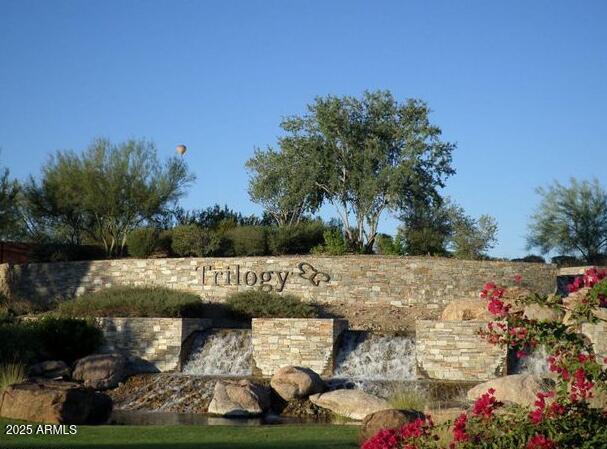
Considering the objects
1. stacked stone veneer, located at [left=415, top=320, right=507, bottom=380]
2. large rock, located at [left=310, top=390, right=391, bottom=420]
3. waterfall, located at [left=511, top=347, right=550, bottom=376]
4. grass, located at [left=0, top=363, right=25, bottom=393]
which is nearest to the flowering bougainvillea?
large rock, located at [left=310, top=390, right=391, bottom=420]

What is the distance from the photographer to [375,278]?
29422 millimetres

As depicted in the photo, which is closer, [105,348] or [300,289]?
[105,348]

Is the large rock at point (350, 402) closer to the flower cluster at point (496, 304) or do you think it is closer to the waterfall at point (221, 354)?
the waterfall at point (221, 354)

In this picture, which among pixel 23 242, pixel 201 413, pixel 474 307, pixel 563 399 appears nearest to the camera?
pixel 563 399

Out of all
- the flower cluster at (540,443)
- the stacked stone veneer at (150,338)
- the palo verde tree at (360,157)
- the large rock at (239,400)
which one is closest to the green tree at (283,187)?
the palo verde tree at (360,157)

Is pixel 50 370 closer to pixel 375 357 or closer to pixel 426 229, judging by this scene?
pixel 375 357

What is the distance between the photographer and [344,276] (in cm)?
2956

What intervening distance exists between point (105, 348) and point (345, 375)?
7424 mm

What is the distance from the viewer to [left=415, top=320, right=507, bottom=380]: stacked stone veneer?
2148cm

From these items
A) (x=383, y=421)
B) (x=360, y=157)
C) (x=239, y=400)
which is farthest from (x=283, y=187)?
(x=383, y=421)

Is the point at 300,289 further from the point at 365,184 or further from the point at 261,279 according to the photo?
the point at 365,184

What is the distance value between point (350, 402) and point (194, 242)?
16.0 metres

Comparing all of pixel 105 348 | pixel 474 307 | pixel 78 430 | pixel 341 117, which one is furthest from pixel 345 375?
pixel 341 117

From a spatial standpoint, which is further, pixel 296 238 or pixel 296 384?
pixel 296 238
